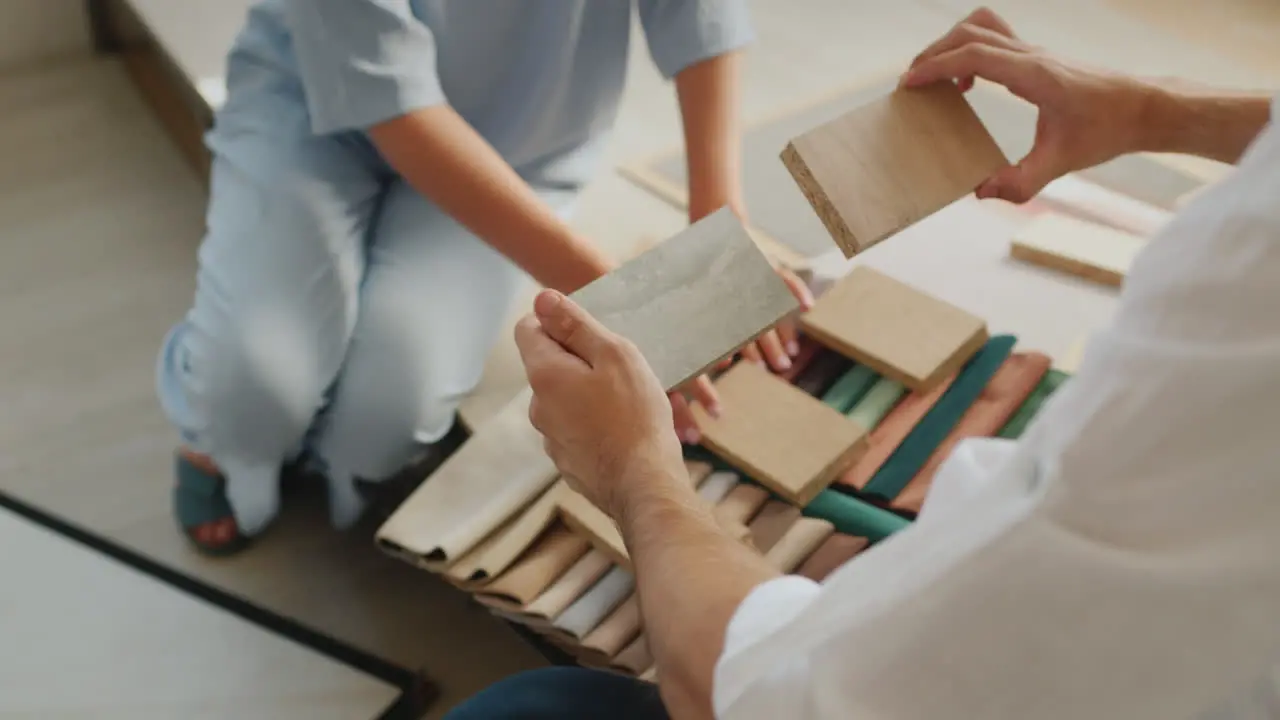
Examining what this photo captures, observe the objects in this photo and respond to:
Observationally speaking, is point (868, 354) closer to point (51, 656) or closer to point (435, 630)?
point (435, 630)

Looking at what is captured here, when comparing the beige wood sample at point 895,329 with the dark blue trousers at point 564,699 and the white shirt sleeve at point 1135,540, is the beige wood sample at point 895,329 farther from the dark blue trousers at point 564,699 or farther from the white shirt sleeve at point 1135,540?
the white shirt sleeve at point 1135,540

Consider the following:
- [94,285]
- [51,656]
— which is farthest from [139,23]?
[51,656]

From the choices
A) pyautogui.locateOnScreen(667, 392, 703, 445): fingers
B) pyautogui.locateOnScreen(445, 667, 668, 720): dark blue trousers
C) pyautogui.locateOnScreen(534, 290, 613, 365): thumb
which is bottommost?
pyautogui.locateOnScreen(667, 392, 703, 445): fingers

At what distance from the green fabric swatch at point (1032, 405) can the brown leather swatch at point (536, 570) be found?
42 cm

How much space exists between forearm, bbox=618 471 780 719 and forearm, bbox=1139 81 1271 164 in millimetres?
464

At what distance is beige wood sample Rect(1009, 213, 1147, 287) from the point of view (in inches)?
49.3

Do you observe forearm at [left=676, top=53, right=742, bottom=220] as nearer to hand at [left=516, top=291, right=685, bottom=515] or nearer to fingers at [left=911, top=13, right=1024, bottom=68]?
fingers at [left=911, top=13, right=1024, bottom=68]

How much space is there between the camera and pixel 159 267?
1622 millimetres

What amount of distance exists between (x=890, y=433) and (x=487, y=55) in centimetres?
57

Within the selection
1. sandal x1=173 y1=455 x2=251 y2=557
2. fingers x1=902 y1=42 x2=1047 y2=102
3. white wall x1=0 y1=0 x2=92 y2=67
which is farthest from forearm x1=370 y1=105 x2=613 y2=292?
white wall x1=0 y1=0 x2=92 y2=67

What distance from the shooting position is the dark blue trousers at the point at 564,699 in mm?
663

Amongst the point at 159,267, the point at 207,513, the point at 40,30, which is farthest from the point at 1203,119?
the point at 40,30

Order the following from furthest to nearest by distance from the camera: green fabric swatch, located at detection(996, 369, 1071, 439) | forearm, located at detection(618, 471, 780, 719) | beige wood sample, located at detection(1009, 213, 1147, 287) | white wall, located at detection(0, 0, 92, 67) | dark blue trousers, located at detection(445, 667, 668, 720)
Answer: white wall, located at detection(0, 0, 92, 67), beige wood sample, located at detection(1009, 213, 1147, 287), green fabric swatch, located at detection(996, 369, 1071, 439), dark blue trousers, located at detection(445, 667, 668, 720), forearm, located at detection(618, 471, 780, 719)

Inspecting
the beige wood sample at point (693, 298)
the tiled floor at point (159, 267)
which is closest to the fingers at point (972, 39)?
the beige wood sample at point (693, 298)
